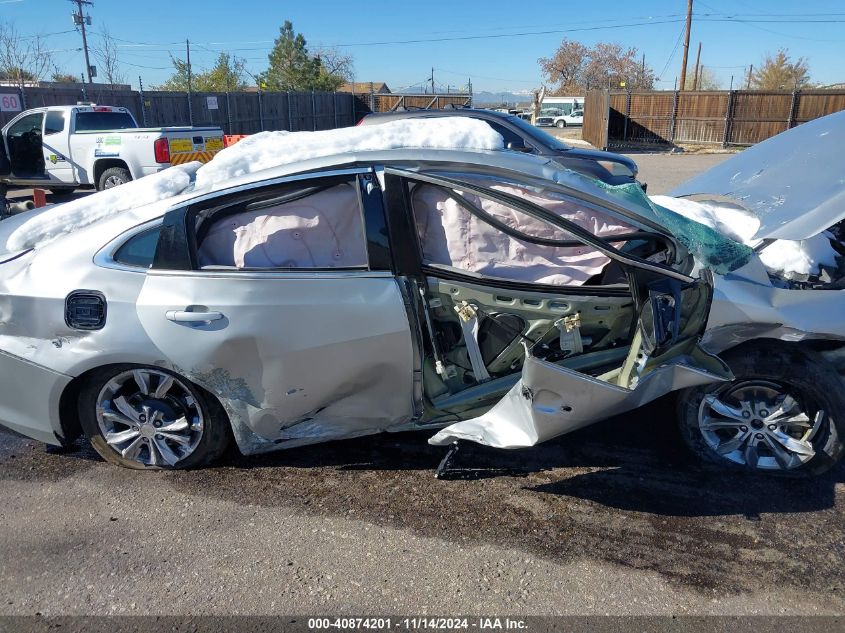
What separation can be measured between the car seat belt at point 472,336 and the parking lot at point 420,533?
1.96 feet

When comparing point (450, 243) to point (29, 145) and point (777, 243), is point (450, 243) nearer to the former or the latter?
point (777, 243)

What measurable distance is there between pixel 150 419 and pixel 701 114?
2833cm

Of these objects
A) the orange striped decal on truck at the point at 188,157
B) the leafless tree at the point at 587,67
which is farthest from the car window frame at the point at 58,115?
the leafless tree at the point at 587,67

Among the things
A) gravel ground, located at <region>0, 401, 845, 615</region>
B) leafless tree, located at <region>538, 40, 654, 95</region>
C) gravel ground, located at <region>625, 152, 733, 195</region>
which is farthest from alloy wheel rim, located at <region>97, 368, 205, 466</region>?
leafless tree, located at <region>538, 40, 654, 95</region>

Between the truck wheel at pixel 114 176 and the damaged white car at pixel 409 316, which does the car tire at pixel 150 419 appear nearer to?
the damaged white car at pixel 409 316

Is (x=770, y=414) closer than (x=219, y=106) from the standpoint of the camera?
Yes

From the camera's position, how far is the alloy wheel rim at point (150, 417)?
327cm

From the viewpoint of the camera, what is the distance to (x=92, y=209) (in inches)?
144

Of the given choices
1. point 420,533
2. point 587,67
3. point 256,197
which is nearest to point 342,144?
point 256,197

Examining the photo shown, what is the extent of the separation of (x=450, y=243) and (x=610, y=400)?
105 centimetres

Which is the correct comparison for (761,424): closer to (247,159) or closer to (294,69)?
(247,159)

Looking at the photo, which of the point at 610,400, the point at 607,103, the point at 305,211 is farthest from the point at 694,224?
the point at 607,103

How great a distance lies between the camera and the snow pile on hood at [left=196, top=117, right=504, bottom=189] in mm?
3461

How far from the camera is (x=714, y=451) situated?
134 inches
